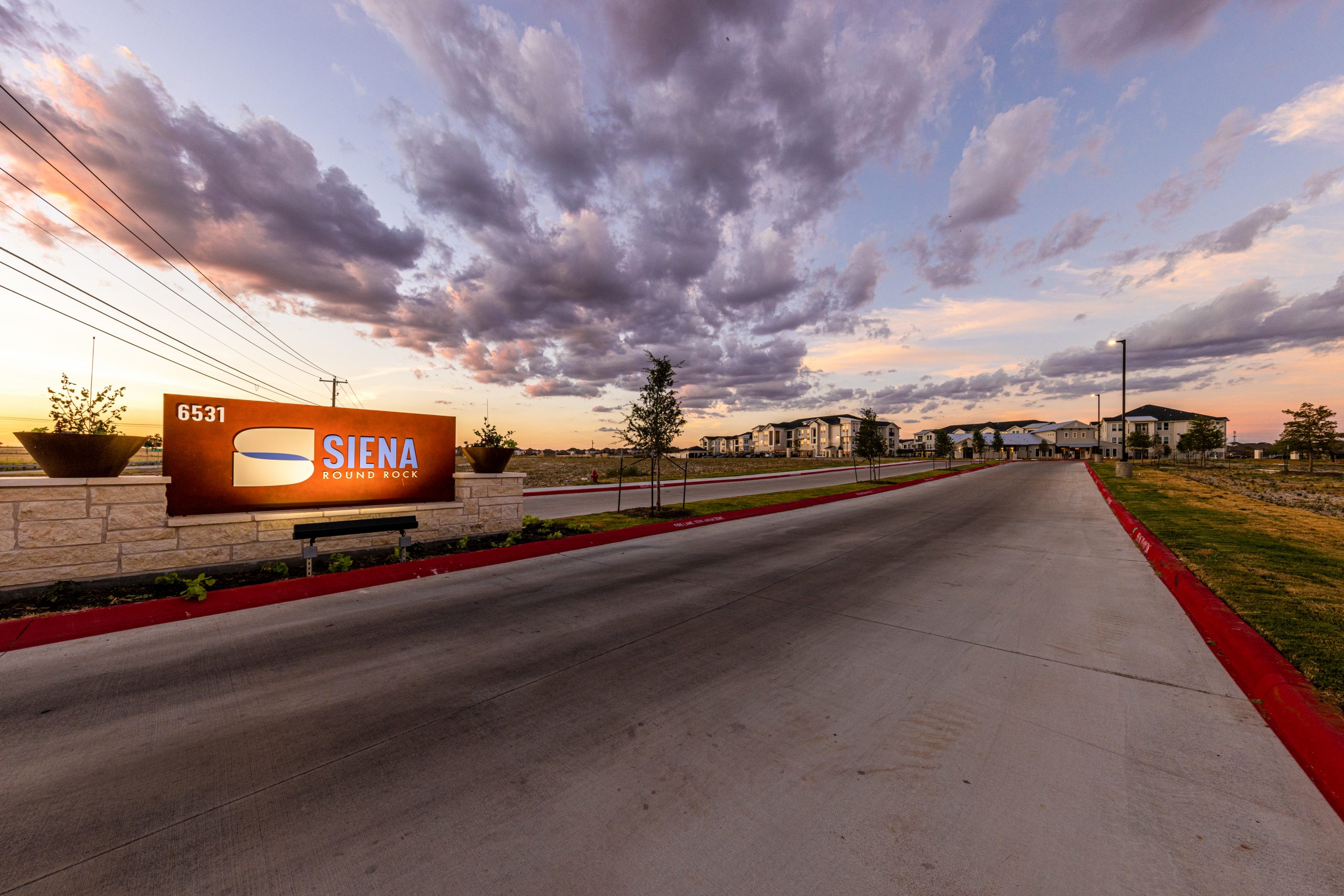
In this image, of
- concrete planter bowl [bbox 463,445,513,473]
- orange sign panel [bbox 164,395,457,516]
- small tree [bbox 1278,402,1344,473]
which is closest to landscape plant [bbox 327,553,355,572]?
orange sign panel [bbox 164,395,457,516]

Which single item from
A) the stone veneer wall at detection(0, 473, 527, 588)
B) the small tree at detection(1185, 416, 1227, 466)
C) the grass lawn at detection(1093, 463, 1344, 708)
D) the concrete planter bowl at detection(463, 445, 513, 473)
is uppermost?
the small tree at detection(1185, 416, 1227, 466)

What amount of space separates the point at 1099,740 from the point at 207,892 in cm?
490

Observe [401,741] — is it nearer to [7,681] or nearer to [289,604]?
[7,681]

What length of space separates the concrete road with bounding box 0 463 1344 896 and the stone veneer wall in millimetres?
1919

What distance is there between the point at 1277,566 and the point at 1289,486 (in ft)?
92.2

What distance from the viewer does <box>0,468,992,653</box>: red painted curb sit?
4.77 metres

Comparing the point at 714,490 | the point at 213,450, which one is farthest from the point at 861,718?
the point at 714,490

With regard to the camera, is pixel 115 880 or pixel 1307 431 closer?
pixel 115 880

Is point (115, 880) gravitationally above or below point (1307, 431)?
below

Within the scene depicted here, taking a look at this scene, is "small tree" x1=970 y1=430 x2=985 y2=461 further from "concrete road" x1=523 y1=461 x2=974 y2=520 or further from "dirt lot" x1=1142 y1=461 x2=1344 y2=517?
"concrete road" x1=523 y1=461 x2=974 y2=520

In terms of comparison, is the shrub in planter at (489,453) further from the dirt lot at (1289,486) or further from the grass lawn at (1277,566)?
the dirt lot at (1289,486)

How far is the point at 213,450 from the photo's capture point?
716 cm

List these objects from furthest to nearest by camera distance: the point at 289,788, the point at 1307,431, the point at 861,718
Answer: the point at 1307,431
the point at 861,718
the point at 289,788

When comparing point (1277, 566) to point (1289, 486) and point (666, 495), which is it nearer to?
point (666, 495)
